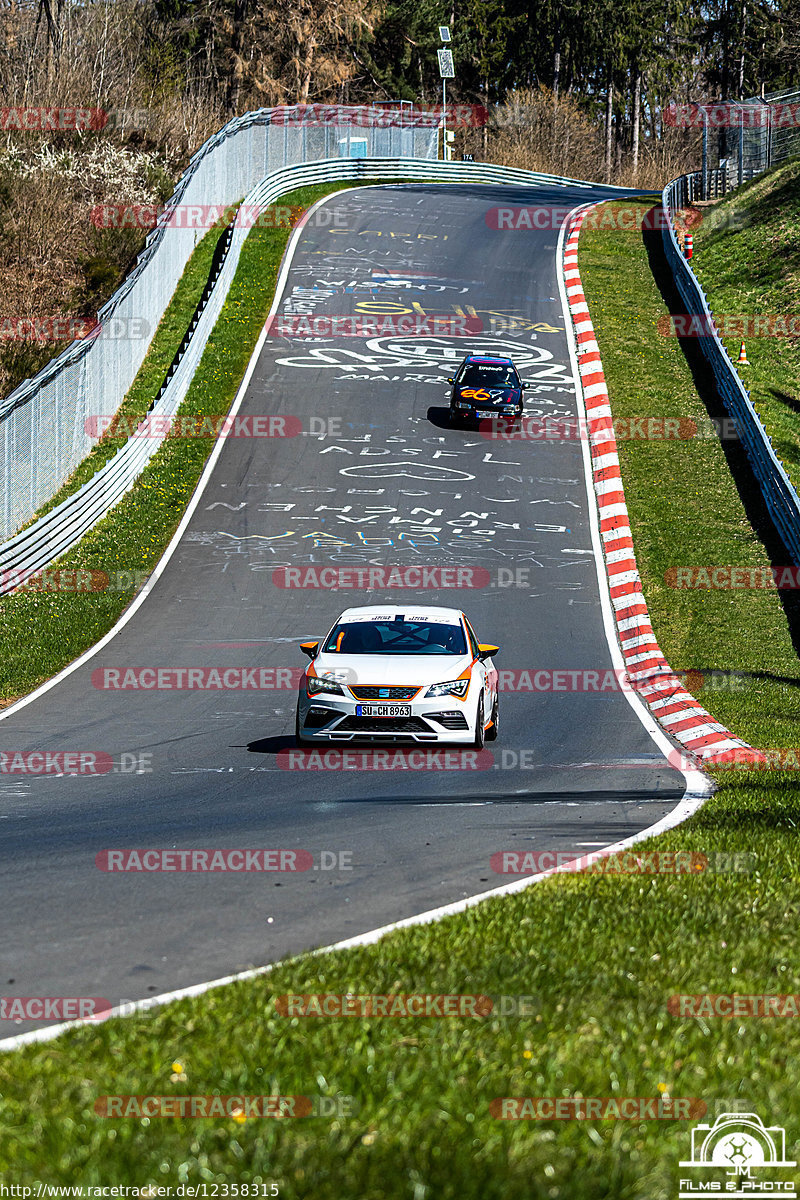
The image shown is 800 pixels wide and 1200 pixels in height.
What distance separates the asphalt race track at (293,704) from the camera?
796 cm

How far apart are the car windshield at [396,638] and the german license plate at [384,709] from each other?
1.12m

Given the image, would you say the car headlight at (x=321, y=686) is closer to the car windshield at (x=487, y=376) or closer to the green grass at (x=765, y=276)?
the green grass at (x=765, y=276)

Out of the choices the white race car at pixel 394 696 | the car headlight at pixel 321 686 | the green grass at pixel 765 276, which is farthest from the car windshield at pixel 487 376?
the car headlight at pixel 321 686

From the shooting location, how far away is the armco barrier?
85.3 ft

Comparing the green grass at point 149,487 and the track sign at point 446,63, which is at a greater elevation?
the track sign at point 446,63

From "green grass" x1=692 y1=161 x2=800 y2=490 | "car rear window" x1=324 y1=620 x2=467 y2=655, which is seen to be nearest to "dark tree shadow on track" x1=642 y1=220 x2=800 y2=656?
"green grass" x1=692 y1=161 x2=800 y2=490

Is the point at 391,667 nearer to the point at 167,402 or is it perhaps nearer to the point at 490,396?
the point at 490,396

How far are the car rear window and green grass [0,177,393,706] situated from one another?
5161mm

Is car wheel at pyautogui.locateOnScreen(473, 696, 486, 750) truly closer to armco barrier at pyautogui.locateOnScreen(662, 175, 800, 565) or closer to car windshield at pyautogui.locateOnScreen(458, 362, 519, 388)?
armco barrier at pyautogui.locateOnScreen(662, 175, 800, 565)

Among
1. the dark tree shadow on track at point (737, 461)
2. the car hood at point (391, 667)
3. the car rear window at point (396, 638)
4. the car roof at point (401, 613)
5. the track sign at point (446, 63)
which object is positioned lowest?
the car hood at point (391, 667)

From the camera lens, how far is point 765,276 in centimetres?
4531

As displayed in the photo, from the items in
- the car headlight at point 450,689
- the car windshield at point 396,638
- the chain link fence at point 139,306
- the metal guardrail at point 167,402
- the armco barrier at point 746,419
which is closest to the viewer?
the car headlight at point 450,689

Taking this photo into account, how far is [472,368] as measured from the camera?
34500mm

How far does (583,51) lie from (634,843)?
98577 millimetres
